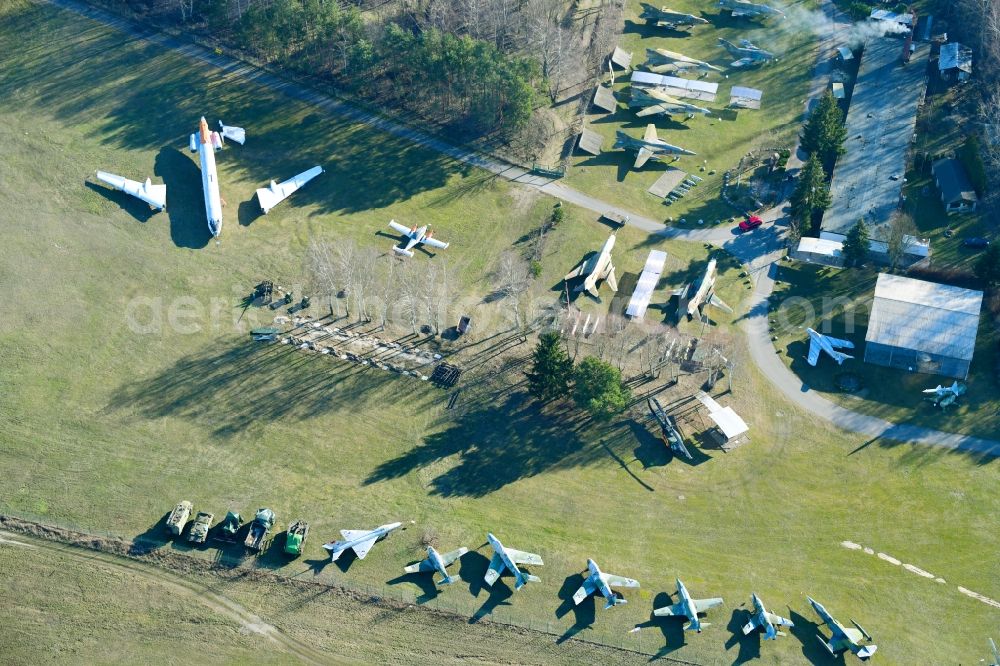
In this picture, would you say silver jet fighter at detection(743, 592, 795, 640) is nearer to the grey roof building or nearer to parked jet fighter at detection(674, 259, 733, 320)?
the grey roof building

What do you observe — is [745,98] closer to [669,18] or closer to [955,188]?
[669,18]

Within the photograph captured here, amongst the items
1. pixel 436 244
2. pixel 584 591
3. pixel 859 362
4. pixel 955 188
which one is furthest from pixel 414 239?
pixel 955 188

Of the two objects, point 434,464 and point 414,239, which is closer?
point 434,464

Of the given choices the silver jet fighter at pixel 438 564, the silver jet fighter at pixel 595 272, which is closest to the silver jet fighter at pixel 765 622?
the silver jet fighter at pixel 438 564

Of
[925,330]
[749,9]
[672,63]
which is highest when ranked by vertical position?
[749,9]

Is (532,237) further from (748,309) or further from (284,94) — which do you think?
(284,94)
